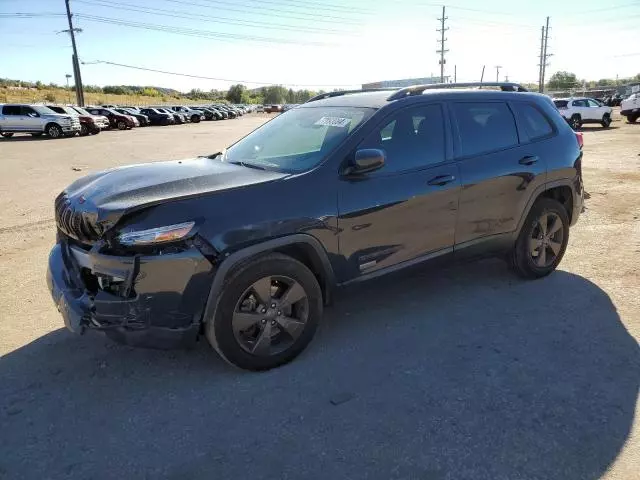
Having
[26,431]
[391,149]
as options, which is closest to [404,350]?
[391,149]

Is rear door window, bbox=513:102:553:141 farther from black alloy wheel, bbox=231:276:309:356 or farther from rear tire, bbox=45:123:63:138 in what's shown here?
rear tire, bbox=45:123:63:138

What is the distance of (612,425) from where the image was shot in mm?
2742

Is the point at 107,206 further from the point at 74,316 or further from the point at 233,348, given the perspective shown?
the point at 233,348

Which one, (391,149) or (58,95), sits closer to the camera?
(391,149)

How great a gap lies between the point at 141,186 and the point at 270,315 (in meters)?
1.15

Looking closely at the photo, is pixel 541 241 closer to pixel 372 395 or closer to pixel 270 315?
pixel 372 395

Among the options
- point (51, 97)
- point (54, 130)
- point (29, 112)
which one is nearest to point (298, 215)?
point (54, 130)

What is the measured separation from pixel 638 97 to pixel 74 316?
1356 inches

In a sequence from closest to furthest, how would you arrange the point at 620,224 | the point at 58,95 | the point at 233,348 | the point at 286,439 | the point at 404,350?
the point at 286,439 < the point at 233,348 < the point at 404,350 < the point at 620,224 < the point at 58,95

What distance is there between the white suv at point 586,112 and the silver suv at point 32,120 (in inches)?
1060

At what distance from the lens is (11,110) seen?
27.0 metres

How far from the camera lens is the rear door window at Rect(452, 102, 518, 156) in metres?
4.20

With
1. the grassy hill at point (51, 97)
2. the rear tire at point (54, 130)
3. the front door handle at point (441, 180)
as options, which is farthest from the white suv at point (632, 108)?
the grassy hill at point (51, 97)

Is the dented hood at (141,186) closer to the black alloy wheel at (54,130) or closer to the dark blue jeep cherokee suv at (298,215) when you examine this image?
the dark blue jeep cherokee suv at (298,215)
